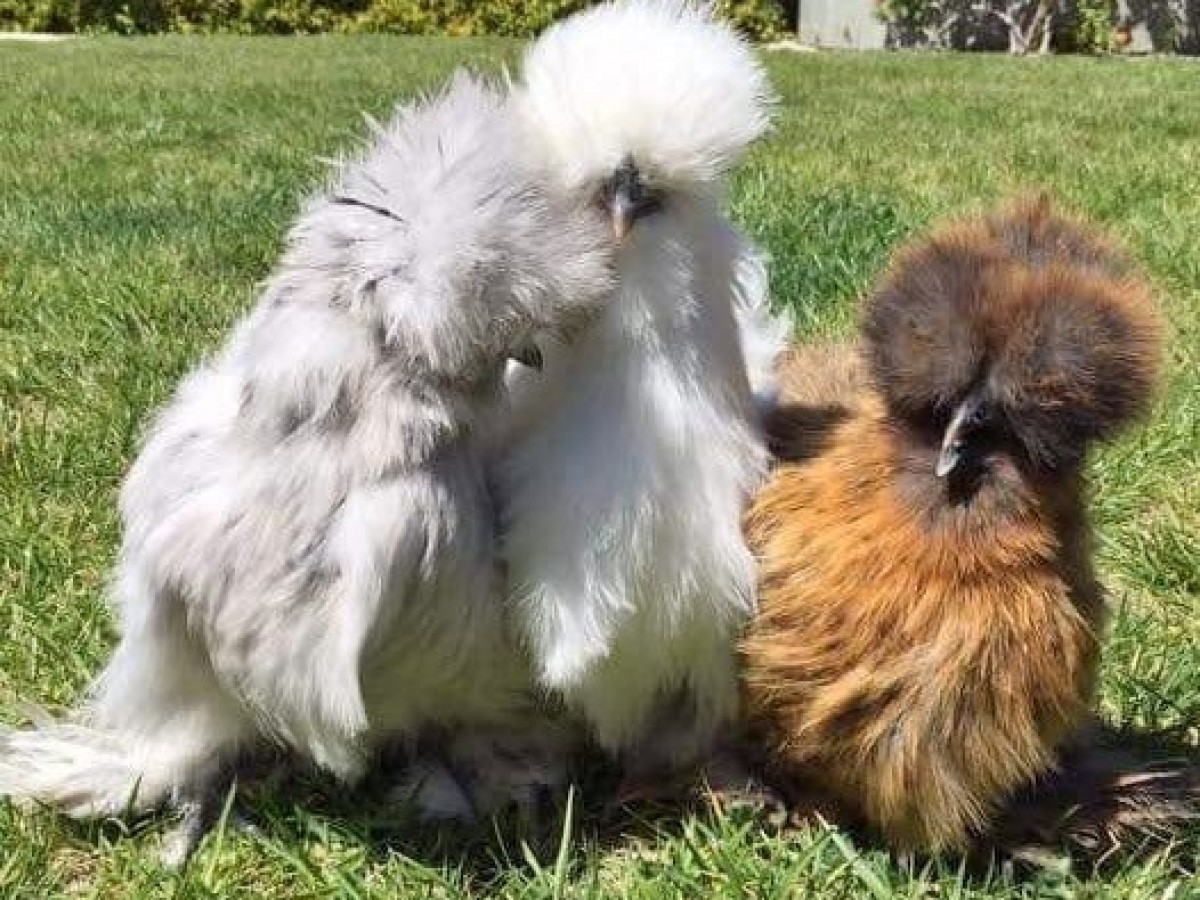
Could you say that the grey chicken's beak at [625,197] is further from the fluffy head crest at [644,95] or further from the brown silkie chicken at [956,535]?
the brown silkie chicken at [956,535]

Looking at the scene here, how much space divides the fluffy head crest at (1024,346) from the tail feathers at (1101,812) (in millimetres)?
473

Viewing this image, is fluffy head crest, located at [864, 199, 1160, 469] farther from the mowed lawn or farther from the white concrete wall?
the white concrete wall

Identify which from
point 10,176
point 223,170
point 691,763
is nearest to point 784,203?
point 223,170

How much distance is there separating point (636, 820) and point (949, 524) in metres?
0.60

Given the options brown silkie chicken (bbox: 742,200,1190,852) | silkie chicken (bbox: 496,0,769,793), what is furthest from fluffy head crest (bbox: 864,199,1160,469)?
silkie chicken (bbox: 496,0,769,793)

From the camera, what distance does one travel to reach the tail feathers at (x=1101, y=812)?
1.82m

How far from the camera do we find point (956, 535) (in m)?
1.60

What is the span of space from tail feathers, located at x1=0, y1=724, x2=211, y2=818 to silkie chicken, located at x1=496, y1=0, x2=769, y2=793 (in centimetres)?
52

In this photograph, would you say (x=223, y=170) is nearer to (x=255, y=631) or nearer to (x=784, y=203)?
(x=784, y=203)

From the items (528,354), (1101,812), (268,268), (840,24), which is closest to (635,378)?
(528,354)

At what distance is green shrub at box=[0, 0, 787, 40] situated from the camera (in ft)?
56.4

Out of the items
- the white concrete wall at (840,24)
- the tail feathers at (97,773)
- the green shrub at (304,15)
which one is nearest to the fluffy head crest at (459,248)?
the tail feathers at (97,773)

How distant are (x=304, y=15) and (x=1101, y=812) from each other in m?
17.0

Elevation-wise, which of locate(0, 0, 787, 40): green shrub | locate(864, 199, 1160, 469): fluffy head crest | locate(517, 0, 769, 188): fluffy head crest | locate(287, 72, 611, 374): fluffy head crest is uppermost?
locate(517, 0, 769, 188): fluffy head crest
